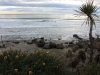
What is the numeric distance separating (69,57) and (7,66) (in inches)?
197

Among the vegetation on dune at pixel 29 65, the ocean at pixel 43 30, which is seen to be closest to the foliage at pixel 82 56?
the ocean at pixel 43 30

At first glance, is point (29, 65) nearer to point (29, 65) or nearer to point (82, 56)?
point (29, 65)

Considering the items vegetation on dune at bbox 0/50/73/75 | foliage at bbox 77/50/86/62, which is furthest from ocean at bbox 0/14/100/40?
vegetation on dune at bbox 0/50/73/75

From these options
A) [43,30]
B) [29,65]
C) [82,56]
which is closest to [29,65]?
[29,65]

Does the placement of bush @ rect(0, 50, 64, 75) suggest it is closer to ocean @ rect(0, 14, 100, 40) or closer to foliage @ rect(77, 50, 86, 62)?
foliage @ rect(77, 50, 86, 62)

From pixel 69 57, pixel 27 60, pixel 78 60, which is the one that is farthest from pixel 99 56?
pixel 27 60

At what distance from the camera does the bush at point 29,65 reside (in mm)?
5741

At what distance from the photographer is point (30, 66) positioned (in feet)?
19.7

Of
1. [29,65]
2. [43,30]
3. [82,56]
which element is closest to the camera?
[29,65]

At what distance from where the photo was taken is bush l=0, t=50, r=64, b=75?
574 centimetres

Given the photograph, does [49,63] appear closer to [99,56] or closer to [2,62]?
[2,62]

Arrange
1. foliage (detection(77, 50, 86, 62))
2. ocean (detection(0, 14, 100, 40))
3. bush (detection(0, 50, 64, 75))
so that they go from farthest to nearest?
ocean (detection(0, 14, 100, 40)) < foliage (detection(77, 50, 86, 62)) < bush (detection(0, 50, 64, 75))

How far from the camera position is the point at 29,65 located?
604cm

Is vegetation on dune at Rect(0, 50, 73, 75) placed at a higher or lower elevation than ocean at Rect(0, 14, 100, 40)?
higher
